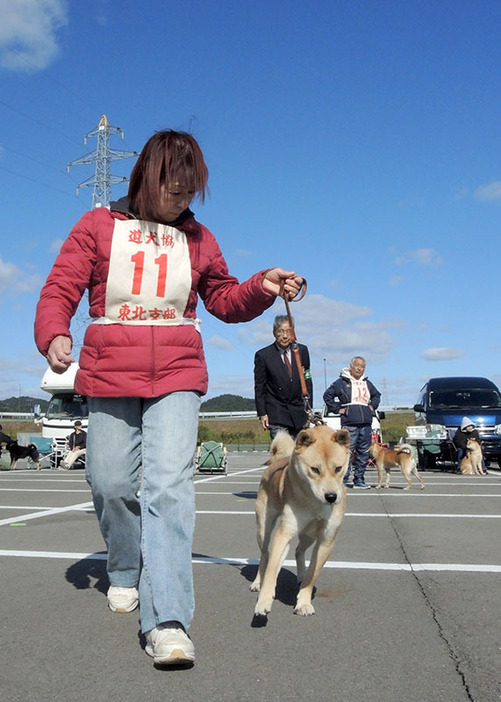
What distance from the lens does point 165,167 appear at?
3.42 m

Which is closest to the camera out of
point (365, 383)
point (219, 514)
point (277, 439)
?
point (277, 439)

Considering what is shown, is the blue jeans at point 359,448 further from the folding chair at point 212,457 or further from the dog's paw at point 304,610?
the dog's paw at point 304,610

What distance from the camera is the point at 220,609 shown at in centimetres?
384

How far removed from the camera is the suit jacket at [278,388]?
7.95m

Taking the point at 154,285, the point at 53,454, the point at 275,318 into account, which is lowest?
the point at 53,454

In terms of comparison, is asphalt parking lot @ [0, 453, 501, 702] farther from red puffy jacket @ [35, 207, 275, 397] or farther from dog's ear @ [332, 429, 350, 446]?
red puffy jacket @ [35, 207, 275, 397]

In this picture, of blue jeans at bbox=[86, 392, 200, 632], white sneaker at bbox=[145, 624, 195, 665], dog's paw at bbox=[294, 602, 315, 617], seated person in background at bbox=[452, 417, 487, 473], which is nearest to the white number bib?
blue jeans at bbox=[86, 392, 200, 632]

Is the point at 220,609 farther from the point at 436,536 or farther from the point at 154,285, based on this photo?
the point at 436,536

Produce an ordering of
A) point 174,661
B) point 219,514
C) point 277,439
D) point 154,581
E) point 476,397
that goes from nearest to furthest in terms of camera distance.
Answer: point 174,661 < point 154,581 < point 277,439 < point 219,514 < point 476,397

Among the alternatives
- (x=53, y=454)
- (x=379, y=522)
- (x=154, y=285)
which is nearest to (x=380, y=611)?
(x=154, y=285)

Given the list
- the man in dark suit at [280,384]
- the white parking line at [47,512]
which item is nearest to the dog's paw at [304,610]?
the man in dark suit at [280,384]

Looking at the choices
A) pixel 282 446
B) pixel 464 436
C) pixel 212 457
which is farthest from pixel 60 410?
pixel 282 446

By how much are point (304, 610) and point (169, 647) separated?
109 centimetres

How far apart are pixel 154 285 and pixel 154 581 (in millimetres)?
1373
